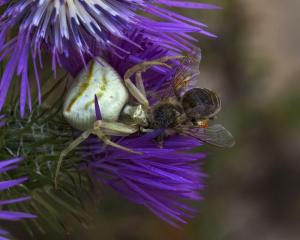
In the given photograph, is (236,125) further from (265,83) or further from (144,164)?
(144,164)

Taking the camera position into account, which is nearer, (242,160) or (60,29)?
(60,29)

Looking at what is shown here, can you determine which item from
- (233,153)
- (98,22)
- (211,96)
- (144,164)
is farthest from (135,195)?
(233,153)

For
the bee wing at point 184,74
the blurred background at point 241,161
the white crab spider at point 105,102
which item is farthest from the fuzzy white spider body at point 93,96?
the blurred background at point 241,161

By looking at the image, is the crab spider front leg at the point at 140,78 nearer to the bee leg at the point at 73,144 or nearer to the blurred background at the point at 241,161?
the bee leg at the point at 73,144

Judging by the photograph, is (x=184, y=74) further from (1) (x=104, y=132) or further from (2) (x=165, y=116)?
(1) (x=104, y=132)

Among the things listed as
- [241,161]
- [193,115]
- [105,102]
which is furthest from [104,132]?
[241,161]

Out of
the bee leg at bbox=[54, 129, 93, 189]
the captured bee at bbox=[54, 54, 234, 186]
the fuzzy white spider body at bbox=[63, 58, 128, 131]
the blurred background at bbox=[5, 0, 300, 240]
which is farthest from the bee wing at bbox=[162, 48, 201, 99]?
the blurred background at bbox=[5, 0, 300, 240]

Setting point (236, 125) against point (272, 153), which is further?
point (272, 153)
